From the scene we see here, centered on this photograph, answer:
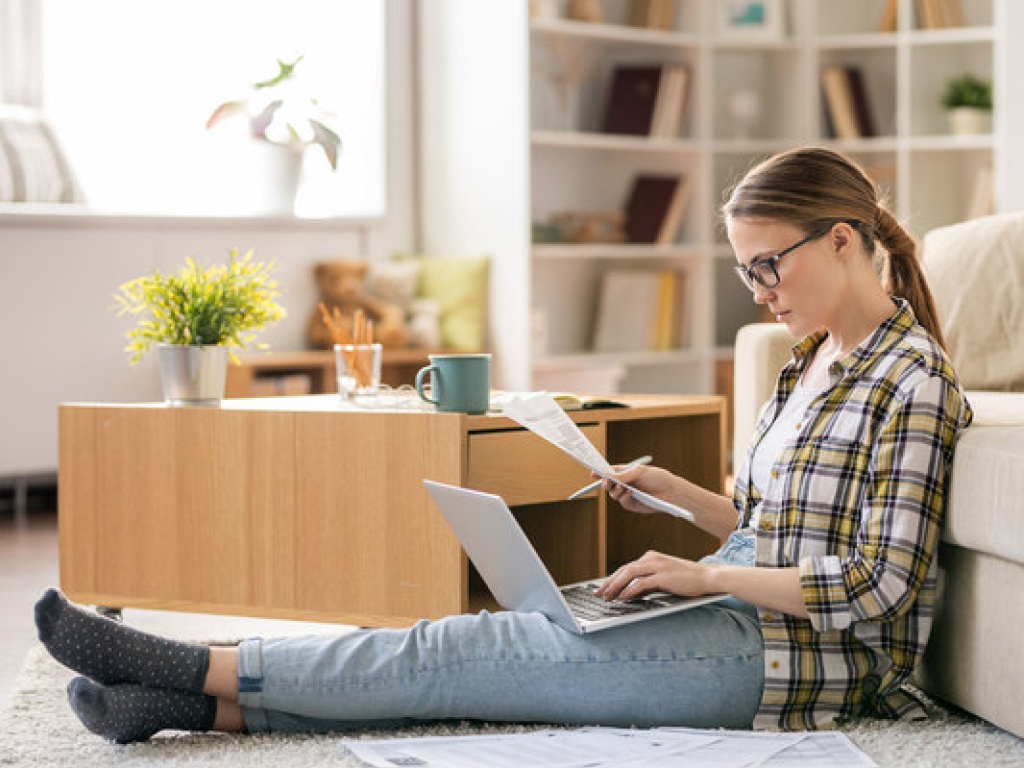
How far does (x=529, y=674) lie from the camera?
1.95 m

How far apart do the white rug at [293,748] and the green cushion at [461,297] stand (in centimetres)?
331

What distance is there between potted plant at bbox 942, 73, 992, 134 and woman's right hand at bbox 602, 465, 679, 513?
3.57 meters

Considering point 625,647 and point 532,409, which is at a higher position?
point 532,409

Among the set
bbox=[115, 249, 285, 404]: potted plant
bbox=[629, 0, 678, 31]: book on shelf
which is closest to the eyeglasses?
bbox=[115, 249, 285, 404]: potted plant

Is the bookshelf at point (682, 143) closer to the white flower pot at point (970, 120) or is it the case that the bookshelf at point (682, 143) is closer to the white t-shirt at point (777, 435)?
the white flower pot at point (970, 120)

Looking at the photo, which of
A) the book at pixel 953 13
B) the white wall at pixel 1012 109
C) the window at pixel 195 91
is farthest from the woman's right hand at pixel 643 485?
the book at pixel 953 13

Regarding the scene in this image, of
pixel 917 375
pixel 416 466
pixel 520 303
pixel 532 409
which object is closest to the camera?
pixel 917 375

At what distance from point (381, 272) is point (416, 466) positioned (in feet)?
9.53

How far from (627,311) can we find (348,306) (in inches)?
41.5

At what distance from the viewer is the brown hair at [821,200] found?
1965mm

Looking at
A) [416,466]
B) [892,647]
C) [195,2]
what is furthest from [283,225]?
[892,647]

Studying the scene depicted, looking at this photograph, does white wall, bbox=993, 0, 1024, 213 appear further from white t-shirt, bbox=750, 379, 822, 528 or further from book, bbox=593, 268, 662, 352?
white t-shirt, bbox=750, 379, 822, 528

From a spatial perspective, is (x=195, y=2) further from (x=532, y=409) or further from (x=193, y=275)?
(x=532, y=409)

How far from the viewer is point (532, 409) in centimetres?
210
